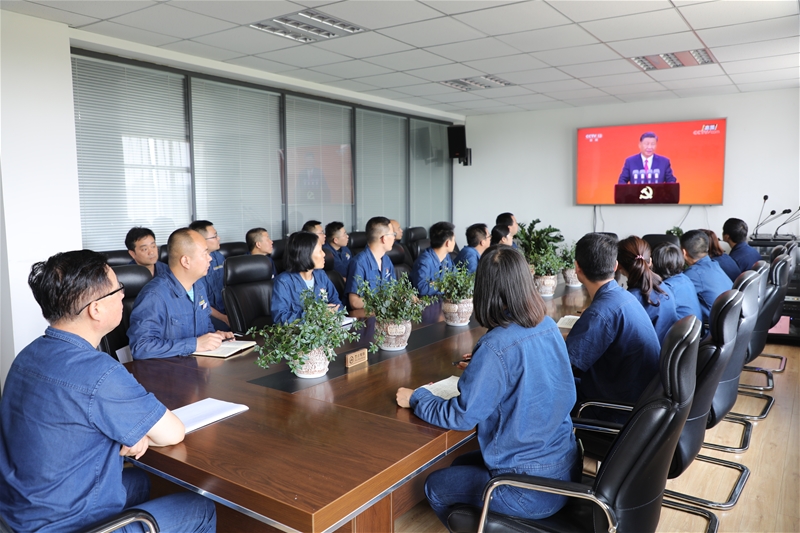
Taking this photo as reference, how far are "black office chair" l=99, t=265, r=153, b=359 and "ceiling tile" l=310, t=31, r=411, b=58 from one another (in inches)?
105

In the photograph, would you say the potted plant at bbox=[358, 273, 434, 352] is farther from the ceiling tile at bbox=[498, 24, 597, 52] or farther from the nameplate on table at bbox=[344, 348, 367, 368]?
the ceiling tile at bbox=[498, 24, 597, 52]

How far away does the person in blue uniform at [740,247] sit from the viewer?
18.5 feet

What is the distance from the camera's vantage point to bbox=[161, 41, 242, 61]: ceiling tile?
16.7 feet

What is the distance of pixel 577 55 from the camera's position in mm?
5562

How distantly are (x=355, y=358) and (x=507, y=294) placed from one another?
0.94 metres

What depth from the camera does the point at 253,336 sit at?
329 centimetres

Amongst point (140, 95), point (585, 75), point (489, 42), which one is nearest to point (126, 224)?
point (140, 95)

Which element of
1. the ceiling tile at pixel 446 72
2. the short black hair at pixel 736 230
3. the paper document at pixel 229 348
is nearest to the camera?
the paper document at pixel 229 348

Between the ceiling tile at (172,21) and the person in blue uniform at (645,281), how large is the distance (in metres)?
3.37

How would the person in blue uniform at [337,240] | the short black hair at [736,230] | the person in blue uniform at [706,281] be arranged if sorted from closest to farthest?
the person in blue uniform at [706,281] → the short black hair at [736,230] → the person in blue uniform at [337,240]

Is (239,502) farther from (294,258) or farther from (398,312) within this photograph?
(294,258)

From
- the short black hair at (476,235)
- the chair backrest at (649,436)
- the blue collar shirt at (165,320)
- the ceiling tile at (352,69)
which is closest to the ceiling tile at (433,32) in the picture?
the ceiling tile at (352,69)

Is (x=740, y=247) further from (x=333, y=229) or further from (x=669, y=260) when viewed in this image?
(x=333, y=229)

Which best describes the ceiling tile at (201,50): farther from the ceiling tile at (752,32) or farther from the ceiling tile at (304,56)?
the ceiling tile at (752,32)
